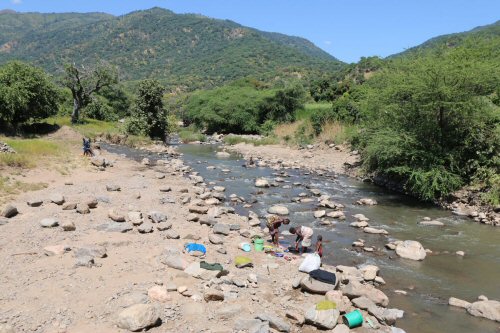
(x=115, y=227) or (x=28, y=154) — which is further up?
(x=28, y=154)

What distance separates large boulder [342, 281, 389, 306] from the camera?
1115cm

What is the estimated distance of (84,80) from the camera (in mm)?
56094

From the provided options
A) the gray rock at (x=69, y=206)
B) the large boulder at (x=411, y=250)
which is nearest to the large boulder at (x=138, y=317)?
the gray rock at (x=69, y=206)

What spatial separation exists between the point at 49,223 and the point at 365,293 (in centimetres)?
1082

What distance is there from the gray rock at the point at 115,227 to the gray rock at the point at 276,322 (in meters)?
7.34

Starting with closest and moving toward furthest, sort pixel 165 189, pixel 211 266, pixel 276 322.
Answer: pixel 276 322
pixel 211 266
pixel 165 189

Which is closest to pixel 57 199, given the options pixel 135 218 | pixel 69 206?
pixel 69 206

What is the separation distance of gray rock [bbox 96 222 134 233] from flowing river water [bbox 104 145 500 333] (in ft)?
20.3

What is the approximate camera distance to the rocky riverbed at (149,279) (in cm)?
918

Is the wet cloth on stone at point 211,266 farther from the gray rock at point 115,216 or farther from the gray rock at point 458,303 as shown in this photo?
the gray rock at point 458,303

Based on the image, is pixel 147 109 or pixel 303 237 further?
pixel 147 109

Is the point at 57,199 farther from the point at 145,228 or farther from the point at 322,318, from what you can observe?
the point at 322,318

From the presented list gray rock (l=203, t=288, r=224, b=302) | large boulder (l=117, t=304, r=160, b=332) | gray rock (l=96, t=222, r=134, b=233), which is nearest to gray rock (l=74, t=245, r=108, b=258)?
gray rock (l=96, t=222, r=134, b=233)

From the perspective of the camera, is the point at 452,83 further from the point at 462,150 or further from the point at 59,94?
the point at 59,94
